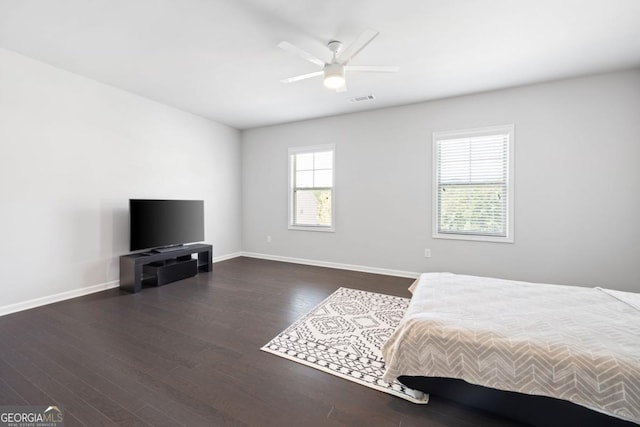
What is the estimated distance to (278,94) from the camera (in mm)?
3914

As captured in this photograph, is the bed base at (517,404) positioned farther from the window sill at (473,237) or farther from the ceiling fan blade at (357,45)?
the window sill at (473,237)

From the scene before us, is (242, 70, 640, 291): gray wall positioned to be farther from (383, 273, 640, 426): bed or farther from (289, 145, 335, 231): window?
(383, 273, 640, 426): bed

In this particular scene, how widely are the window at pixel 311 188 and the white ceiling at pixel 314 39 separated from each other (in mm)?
1532

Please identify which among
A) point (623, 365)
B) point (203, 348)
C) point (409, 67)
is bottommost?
point (203, 348)

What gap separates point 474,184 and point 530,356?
3.03m

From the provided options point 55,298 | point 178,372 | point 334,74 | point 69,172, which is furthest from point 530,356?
point 69,172

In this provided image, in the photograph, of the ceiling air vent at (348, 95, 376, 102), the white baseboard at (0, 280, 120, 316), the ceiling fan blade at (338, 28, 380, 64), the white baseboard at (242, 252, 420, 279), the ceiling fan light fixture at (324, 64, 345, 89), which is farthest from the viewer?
the white baseboard at (242, 252, 420, 279)

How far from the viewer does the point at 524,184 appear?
142 inches

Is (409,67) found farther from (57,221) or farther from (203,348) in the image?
(57,221)

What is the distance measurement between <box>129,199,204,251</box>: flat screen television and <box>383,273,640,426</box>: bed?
3.61 meters

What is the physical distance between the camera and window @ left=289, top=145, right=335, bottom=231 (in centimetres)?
505

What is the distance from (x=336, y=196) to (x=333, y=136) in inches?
44.3

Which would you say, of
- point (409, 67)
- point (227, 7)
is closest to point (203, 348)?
point (227, 7)
